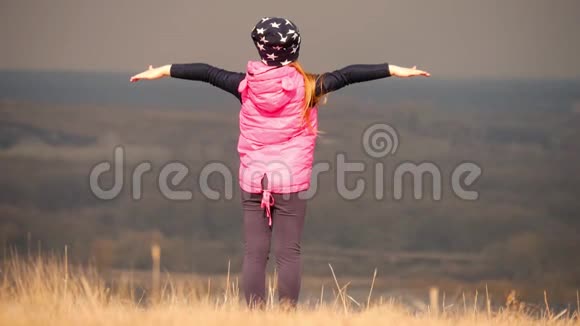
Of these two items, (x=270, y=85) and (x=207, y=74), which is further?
(x=207, y=74)

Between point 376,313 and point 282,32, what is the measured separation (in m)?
1.15

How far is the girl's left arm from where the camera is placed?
16.9 ft

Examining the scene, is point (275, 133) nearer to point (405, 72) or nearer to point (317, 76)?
point (317, 76)

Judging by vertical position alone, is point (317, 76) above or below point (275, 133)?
above

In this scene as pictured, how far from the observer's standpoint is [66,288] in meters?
5.30

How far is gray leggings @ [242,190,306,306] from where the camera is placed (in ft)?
16.8

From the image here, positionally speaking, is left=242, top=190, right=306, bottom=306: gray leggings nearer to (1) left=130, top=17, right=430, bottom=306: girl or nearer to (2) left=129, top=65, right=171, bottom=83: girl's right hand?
(1) left=130, top=17, right=430, bottom=306: girl

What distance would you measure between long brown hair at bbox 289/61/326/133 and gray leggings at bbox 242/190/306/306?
0.99ft

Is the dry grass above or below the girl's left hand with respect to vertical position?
below

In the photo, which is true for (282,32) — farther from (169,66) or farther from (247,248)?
(247,248)

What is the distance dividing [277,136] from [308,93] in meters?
0.21

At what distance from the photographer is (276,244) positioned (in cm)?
514

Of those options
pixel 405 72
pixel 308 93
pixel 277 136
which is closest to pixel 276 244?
pixel 277 136

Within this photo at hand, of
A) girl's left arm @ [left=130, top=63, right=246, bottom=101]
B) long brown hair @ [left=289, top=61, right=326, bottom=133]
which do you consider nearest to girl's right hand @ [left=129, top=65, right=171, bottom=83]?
girl's left arm @ [left=130, top=63, right=246, bottom=101]
